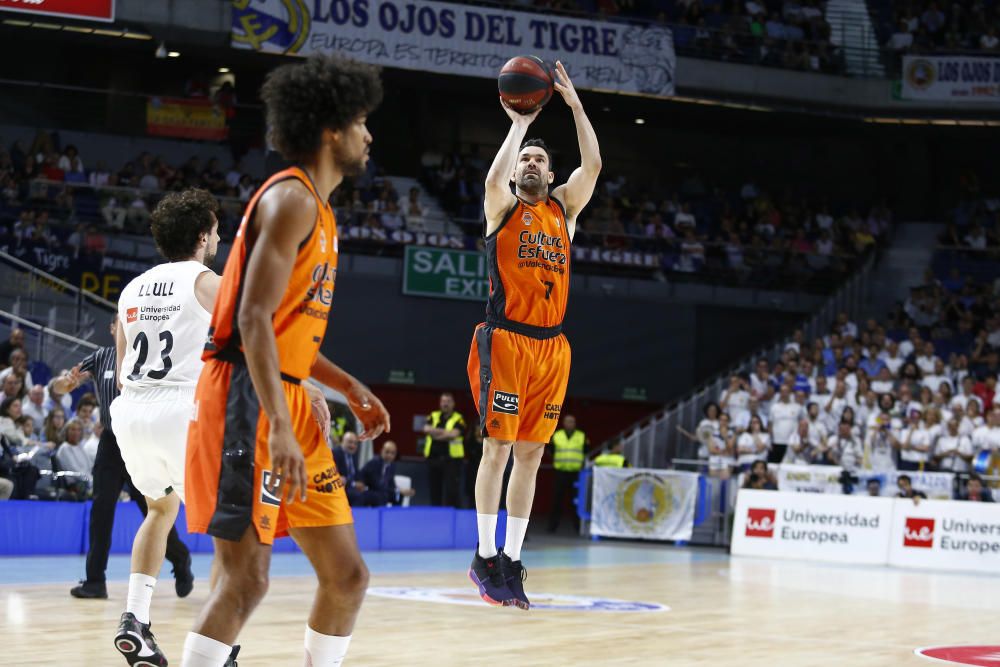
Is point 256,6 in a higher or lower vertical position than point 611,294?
higher

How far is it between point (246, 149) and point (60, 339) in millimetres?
10075

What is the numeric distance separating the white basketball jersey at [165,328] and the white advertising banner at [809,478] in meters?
14.3

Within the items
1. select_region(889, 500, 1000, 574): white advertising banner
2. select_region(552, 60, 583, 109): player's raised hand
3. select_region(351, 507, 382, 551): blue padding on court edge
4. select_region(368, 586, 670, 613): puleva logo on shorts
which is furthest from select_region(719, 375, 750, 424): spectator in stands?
select_region(552, 60, 583, 109): player's raised hand

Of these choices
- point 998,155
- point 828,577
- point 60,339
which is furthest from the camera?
point 998,155

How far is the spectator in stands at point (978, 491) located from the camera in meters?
18.0

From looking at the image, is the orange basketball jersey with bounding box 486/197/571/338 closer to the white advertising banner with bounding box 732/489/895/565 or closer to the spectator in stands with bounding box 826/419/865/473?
the white advertising banner with bounding box 732/489/895/565

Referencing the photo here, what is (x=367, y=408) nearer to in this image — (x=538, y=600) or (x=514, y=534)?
(x=514, y=534)

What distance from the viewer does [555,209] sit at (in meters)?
7.72

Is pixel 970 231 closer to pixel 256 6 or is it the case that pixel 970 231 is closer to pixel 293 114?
pixel 256 6

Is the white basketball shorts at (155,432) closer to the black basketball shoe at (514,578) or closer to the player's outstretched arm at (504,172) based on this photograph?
the black basketball shoe at (514,578)

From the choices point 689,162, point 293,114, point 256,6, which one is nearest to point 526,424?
point 293,114

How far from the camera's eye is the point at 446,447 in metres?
19.2

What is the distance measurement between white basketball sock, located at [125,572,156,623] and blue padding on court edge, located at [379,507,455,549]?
10.2 meters

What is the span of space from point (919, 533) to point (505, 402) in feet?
39.4
